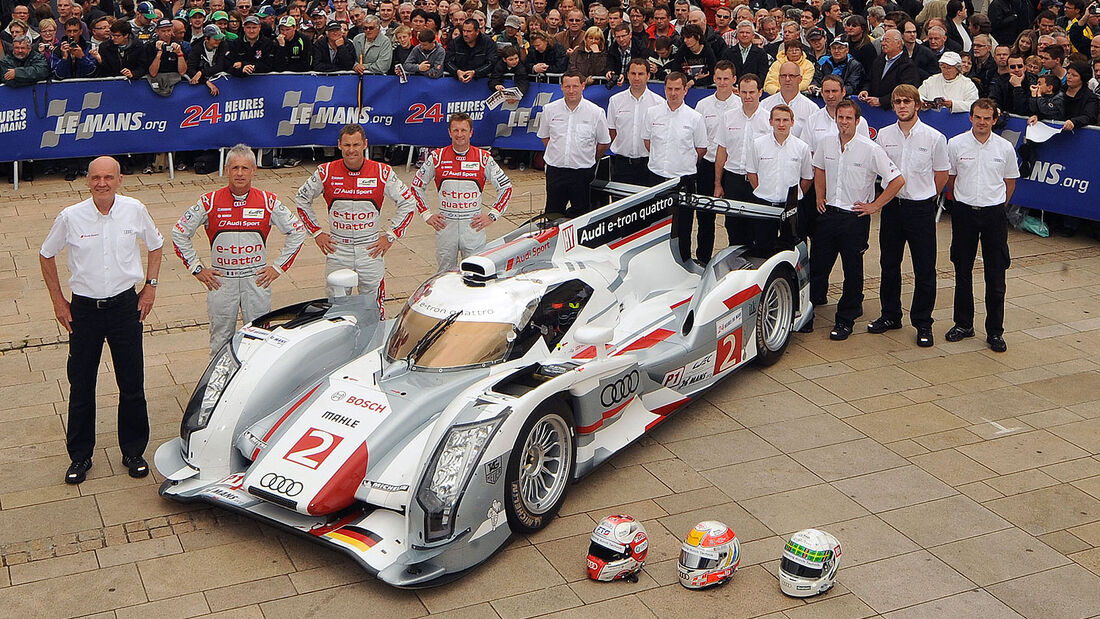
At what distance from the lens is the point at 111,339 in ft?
24.4

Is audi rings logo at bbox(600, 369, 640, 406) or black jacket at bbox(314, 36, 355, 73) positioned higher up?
black jacket at bbox(314, 36, 355, 73)

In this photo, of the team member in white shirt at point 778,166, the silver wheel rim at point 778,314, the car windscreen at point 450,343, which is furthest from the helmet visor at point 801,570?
the team member in white shirt at point 778,166

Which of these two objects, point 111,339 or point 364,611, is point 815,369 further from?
point 111,339

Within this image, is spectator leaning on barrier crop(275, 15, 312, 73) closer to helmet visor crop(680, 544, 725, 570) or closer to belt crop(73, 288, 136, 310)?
belt crop(73, 288, 136, 310)

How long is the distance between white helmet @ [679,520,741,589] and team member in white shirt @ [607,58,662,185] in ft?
20.2

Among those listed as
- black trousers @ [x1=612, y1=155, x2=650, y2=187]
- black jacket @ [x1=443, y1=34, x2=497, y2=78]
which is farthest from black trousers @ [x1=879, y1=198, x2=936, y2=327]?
black jacket @ [x1=443, y1=34, x2=497, y2=78]

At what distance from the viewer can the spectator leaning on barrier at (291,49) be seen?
15578mm

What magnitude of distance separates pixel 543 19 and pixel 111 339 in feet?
36.7

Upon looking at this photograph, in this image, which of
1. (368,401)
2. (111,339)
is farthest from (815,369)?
(111,339)

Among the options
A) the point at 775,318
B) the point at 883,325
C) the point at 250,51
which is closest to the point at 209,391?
the point at 775,318

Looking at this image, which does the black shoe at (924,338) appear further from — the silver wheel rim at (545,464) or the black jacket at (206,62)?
the black jacket at (206,62)

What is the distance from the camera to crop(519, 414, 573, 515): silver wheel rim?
690cm

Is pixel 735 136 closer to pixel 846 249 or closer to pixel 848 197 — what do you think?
pixel 848 197

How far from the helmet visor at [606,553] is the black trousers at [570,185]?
18.8ft
